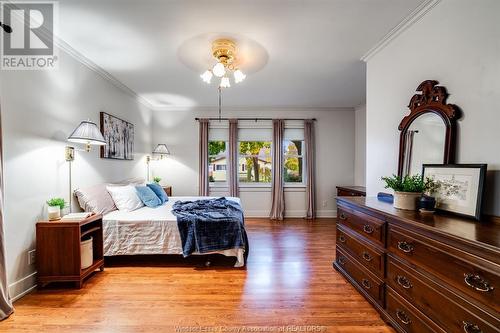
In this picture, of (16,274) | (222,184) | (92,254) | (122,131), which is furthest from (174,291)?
(222,184)

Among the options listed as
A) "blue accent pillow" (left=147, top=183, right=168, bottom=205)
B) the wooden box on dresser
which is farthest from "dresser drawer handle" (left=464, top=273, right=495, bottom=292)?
"blue accent pillow" (left=147, top=183, right=168, bottom=205)

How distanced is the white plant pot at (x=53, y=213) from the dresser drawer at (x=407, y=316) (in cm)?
320

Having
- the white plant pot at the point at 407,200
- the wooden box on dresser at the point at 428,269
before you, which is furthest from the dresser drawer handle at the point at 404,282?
the white plant pot at the point at 407,200

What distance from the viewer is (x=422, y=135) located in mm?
2076

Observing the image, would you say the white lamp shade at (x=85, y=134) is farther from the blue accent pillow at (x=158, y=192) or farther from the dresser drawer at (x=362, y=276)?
the dresser drawer at (x=362, y=276)

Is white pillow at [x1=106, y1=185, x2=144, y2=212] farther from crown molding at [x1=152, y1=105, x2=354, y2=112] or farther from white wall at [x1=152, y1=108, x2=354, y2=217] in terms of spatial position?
crown molding at [x1=152, y1=105, x2=354, y2=112]

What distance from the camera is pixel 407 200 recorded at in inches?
72.3

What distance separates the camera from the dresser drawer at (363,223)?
1.86m

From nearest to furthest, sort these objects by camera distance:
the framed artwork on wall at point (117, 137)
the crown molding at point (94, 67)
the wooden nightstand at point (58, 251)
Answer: the wooden nightstand at point (58, 251), the crown molding at point (94, 67), the framed artwork on wall at point (117, 137)

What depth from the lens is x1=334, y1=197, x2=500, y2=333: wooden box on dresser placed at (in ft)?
3.59

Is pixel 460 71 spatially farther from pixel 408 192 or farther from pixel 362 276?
pixel 362 276

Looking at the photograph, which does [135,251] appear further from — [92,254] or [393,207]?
[393,207]

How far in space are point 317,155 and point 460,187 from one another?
400 centimetres

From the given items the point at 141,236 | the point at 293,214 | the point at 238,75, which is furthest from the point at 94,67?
the point at 293,214
